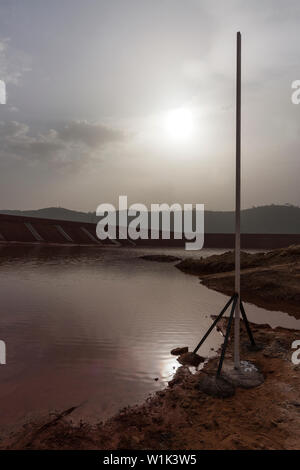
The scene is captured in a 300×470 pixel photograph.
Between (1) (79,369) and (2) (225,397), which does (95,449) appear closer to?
(2) (225,397)

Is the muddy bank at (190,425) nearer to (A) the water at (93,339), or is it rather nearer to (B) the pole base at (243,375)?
(B) the pole base at (243,375)

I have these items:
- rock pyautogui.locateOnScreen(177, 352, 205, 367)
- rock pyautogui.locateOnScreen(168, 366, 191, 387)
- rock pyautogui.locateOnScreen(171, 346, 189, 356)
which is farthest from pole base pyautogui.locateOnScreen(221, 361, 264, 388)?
rock pyautogui.locateOnScreen(171, 346, 189, 356)

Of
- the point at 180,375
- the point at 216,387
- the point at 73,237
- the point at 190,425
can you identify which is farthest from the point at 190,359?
the point at 73,237

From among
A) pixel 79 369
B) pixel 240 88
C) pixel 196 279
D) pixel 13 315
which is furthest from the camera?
pixel 196 279

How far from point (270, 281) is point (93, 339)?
13376mm

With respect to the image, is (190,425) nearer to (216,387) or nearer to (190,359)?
(216,387)

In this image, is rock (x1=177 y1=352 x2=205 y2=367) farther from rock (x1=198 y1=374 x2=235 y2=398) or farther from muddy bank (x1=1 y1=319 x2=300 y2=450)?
rock (x1=198 y1=374 x2=235 y2=398)

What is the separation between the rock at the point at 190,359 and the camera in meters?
8.18

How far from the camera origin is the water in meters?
6.51

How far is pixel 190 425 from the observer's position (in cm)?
521

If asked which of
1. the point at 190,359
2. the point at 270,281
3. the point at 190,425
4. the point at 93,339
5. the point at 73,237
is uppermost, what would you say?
the point at 73,237

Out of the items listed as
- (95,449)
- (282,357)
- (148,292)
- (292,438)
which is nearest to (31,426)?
(95,449)

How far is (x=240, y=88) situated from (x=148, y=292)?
14641 mm

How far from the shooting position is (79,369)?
7.91 metres
